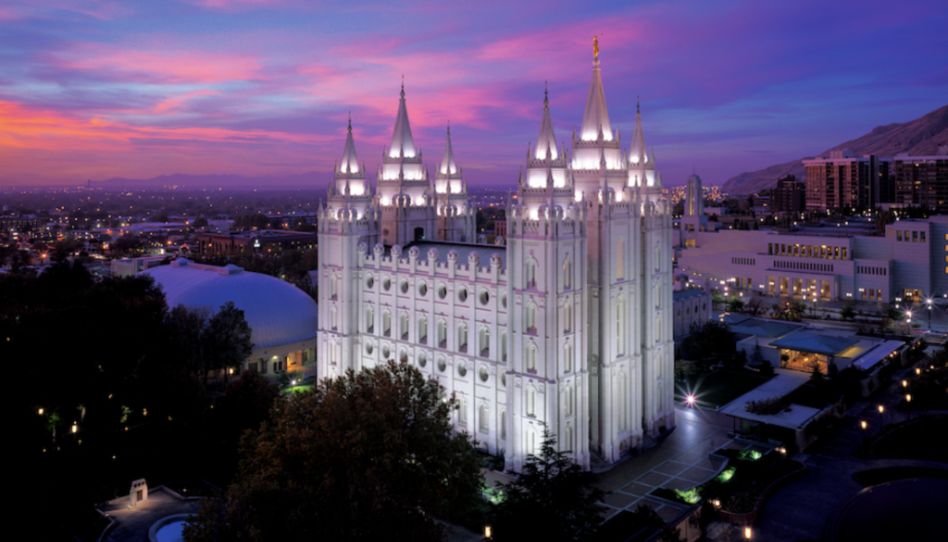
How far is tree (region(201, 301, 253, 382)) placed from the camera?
57531 mm

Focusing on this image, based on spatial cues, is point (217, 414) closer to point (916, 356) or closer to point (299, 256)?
point (916, 356)

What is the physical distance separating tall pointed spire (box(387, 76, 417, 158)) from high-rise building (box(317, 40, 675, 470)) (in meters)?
0.12

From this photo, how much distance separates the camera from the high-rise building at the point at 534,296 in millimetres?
42781

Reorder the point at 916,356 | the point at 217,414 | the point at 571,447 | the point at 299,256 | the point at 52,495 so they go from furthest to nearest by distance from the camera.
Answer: the point at 299,256
the point at 916,356
the point at 217,414
the point at 571,447
the point at 52,495

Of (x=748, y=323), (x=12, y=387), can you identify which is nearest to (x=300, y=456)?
(x=12, y=387)

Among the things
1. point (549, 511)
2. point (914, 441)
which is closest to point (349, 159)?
point (549, 511)

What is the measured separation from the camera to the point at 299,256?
418 feet

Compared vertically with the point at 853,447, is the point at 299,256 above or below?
above

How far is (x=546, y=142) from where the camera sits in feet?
146

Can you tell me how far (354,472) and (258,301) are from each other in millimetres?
44732

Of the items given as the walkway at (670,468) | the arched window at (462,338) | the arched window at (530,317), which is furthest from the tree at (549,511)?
the arched window at (462,338)

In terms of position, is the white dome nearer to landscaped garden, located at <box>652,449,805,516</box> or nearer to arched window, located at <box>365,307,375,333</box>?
arched window, located at <box>365,307,375,333</box>

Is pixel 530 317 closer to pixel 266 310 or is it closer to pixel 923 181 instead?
pixel 266 310

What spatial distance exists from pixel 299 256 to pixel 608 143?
88466 mm
